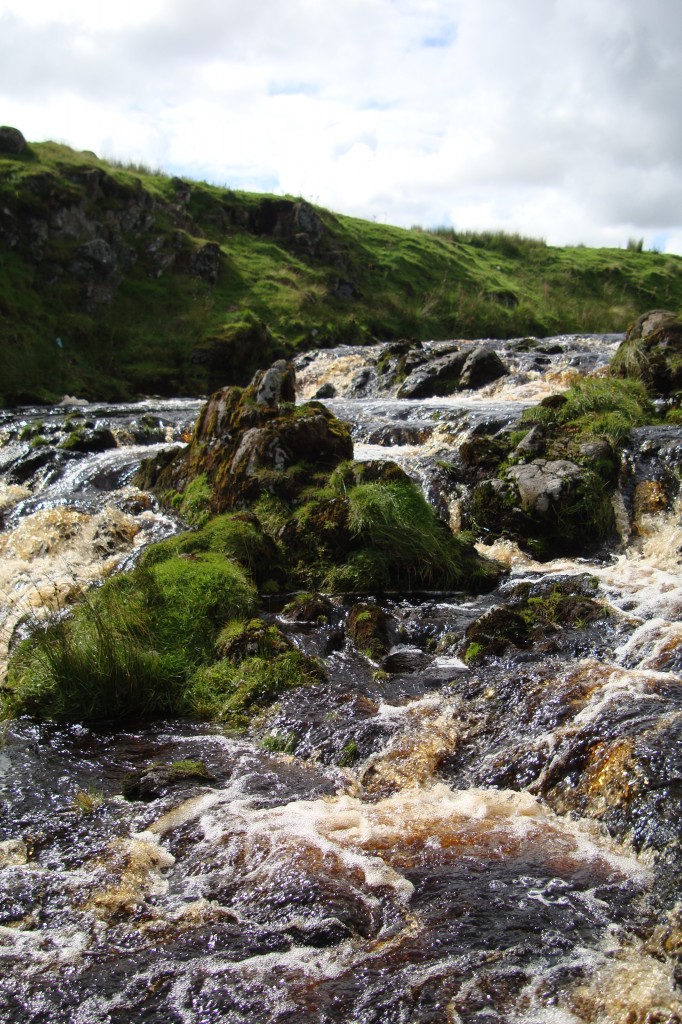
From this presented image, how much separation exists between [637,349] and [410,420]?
17.8ft

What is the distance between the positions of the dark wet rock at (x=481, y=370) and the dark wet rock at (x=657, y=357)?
5172 mm

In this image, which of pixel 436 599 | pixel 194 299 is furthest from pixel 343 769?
pixel 194 299

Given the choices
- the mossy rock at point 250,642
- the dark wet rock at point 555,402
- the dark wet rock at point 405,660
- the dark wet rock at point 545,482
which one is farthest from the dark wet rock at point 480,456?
the mossy rock at point 250,642

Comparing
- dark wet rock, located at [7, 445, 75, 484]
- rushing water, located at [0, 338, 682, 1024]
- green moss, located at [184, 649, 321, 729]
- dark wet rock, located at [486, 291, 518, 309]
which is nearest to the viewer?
rushing water, located at [0, 338, 682, 1024]

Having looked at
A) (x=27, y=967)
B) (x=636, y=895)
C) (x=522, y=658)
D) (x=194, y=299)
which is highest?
(x=194, y=299)

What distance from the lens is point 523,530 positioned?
11.8m

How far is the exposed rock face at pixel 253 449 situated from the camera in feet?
40.7

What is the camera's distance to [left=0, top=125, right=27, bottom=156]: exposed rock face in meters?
37.1

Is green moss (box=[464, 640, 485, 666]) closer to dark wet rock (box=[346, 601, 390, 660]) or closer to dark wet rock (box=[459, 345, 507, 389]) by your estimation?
dark wet rock (box=[346, 601, 390, 660])

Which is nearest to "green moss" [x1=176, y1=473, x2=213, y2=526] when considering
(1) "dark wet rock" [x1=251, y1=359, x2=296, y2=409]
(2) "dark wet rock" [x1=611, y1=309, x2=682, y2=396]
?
(1) "dark wet rock" [x1=251, y1=359, x2=296, y2=409]

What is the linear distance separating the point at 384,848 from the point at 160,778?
197 centimetres

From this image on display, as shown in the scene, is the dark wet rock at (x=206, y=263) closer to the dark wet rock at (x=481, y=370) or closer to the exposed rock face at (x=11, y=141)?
the exposed rock face at (x=11, y=141)

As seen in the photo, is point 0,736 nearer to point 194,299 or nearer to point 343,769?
point 343,769

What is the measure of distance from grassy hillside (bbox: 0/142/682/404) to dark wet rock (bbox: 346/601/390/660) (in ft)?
70.0
